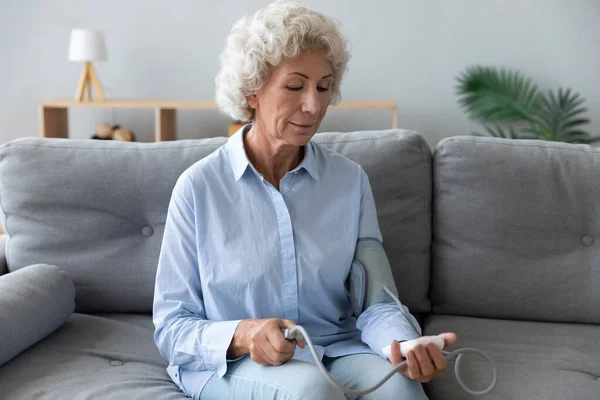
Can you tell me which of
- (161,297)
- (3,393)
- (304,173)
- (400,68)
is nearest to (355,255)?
(304,173)

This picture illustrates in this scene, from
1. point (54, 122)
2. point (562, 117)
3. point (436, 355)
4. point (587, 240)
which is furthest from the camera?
point (54, 122)

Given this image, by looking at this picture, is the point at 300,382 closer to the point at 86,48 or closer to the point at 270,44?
the point at 270,44

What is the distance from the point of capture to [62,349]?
175 centimetres

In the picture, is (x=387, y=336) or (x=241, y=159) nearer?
(x=387, y=336)

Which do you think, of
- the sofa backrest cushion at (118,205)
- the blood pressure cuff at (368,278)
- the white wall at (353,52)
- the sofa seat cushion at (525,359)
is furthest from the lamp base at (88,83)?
the blood pressure cuff at (368,278)

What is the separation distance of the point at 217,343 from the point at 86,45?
2923 millimetres

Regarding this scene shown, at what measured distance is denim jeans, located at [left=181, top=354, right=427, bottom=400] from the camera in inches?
53.9

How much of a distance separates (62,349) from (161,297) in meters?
0.35

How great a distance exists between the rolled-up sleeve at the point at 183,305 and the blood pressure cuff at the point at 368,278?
0.97 ft

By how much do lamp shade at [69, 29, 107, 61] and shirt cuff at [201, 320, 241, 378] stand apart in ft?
9.38

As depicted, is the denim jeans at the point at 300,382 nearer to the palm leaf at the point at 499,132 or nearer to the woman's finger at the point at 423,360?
the woman's finger at the point at 423,360

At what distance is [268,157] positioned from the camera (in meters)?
1.68

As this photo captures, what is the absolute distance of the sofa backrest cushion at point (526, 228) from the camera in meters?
1.94

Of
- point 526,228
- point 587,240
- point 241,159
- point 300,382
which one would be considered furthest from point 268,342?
point 587,240
